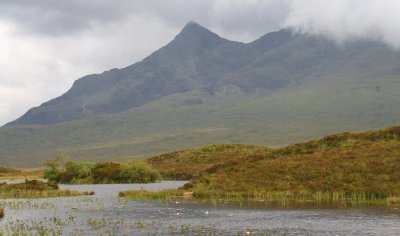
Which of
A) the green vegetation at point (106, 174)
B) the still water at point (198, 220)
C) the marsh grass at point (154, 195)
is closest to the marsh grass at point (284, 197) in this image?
the marsh grass at point (154, 195)

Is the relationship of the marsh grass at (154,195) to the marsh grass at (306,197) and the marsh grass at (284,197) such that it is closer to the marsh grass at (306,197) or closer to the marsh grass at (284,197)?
the marsh grass at (284,197)

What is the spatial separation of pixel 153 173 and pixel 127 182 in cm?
487

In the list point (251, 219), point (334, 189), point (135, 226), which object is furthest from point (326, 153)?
point (135, 226)

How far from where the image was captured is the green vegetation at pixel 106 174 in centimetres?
9850

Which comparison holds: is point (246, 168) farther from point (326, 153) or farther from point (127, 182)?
point (127, 182)

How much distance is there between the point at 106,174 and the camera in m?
101

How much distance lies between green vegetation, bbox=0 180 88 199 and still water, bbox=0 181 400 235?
14.7 meters

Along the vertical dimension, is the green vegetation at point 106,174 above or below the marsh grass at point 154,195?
above

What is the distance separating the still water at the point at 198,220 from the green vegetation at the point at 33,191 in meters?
14.7

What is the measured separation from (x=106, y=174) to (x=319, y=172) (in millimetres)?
50204

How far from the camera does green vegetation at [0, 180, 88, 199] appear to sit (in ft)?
225

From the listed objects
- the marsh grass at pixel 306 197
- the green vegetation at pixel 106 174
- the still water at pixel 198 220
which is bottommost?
the still water at pixel 198 220

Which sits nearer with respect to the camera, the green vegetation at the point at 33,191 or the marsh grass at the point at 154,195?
the marsh grass at the point at 154,195

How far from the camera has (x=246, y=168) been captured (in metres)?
70.1
